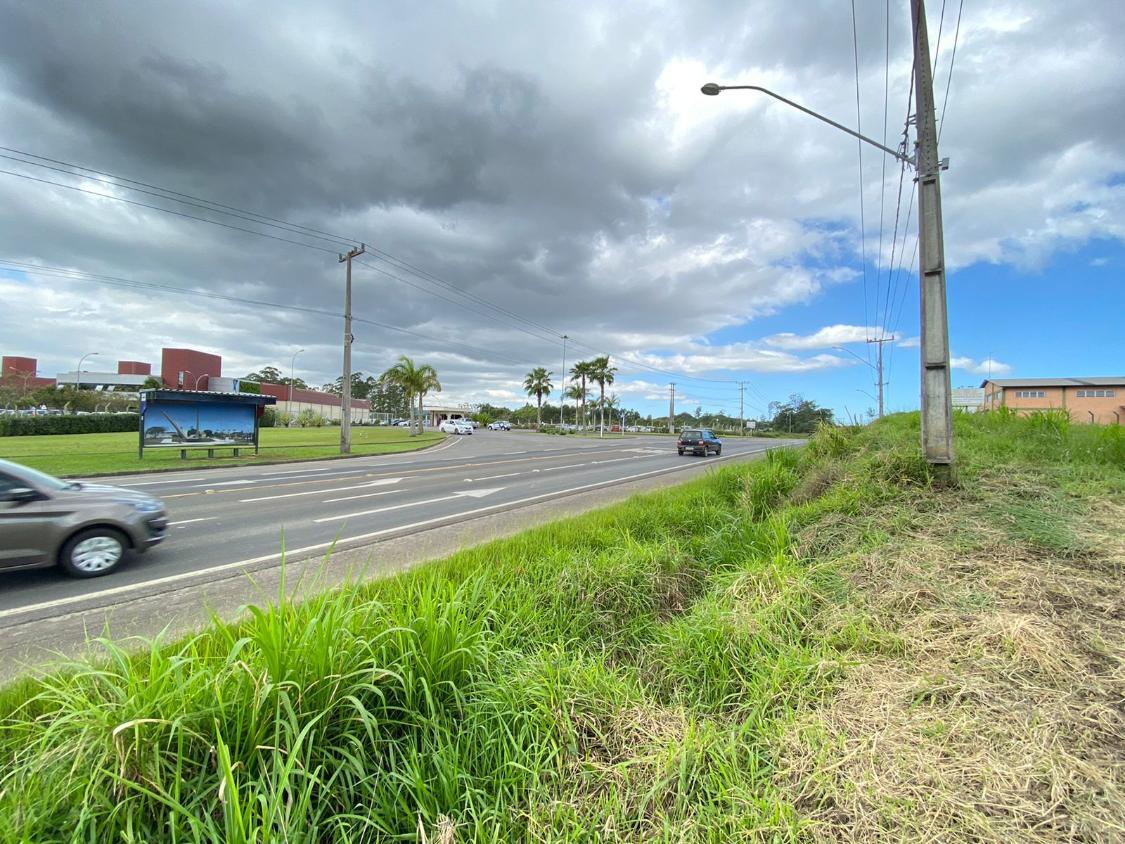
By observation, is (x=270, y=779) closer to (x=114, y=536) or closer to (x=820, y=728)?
(x=820, y=728)

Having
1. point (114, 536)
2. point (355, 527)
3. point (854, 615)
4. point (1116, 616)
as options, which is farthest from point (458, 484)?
point (1116, 616)

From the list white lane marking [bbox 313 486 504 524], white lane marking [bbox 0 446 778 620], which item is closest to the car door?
white lane marking [bbox 0 446 778 620]

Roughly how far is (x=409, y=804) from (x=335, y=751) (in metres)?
0.39

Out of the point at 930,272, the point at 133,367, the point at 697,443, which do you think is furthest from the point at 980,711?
the point at 133,367

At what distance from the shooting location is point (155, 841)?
1.63 meters

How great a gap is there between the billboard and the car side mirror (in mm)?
16698

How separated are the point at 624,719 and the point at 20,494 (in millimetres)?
6952

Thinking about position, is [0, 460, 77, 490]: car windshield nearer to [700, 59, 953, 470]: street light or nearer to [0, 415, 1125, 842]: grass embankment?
[0, 415, 1125, 842]: grass embankment

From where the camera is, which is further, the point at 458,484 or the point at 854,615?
the point at 458,484

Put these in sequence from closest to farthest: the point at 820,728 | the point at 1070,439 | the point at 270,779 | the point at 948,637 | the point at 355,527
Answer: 1. the point at 270,779
2. the point at 820,728
3. the point at 948,637
4. the point at 1070,439
5. the point at 355,527

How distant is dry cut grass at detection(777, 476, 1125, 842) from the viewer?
176 cm

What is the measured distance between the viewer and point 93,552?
562 cm

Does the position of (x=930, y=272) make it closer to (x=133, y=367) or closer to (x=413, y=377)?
(x=413, y=377)

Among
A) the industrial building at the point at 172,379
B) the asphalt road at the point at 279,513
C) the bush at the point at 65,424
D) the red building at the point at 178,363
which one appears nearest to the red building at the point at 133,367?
the industrial building at the point at 172,379
